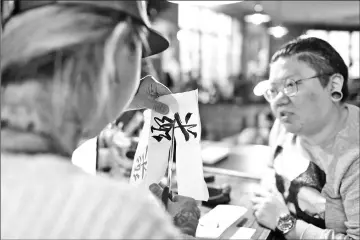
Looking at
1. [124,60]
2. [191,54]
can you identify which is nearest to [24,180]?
[124,60]

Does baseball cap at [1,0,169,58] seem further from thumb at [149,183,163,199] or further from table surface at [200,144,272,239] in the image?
table surface at [200,144,272,239]

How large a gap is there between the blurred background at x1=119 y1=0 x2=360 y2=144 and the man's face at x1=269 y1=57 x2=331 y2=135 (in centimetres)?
444

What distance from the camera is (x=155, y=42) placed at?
0.62 meters

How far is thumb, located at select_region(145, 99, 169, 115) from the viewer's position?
0.94m

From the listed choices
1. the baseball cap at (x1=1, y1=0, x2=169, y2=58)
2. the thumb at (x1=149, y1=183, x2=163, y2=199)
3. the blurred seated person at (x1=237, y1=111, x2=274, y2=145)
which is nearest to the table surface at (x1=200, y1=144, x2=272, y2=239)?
the thumb at (x1=149, y1=183, x2=163, y2=199)

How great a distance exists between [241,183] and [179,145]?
1.20 m

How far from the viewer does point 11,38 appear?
0.50m

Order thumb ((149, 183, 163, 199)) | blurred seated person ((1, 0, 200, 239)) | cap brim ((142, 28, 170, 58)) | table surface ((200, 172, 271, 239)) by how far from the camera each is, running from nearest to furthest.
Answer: blurred seated person ((1, 0, 200, 239)) < cap brim ((142, 28, 170, 58)) < thumb ((149, 183, 163, 199)) < table surface ((200, 172, 271, 239))

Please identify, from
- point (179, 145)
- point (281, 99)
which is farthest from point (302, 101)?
point (179, 145)

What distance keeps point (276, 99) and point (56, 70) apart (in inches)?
46.9

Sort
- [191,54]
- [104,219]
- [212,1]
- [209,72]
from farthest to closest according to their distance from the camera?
1. [209,72]
2. [191,54]
3. [212,1]
4. [104,219]

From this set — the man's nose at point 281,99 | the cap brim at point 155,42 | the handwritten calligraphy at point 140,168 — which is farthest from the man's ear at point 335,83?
the cap brim at point 155,42

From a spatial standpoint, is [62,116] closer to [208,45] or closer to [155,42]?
[155,42]

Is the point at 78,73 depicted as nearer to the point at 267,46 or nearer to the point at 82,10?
the point at 82,10
